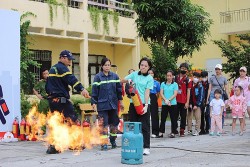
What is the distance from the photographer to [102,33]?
24344 mm

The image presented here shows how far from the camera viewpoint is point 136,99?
8492 mm

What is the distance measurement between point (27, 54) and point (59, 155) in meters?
9.95

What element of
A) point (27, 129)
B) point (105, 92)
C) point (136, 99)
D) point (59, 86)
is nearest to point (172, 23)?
point (27, 129)

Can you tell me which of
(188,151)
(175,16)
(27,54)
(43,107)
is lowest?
(188,151)

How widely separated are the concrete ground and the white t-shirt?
1.40 meters

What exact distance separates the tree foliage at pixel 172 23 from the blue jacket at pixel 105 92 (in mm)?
8981

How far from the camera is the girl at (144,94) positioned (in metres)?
8.71

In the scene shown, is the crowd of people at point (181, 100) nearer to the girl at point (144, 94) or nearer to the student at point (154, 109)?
the student at point (154, 109)

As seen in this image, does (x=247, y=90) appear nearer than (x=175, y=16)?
Yes

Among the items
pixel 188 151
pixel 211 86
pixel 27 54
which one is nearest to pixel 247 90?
pixel 211 86

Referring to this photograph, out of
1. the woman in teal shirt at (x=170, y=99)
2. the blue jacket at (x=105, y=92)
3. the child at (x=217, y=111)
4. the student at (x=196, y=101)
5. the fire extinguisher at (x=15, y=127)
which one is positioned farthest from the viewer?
the student at (x=196, y=101)

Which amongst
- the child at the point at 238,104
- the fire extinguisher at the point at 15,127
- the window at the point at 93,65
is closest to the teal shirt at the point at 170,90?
the child at the point at 238,104

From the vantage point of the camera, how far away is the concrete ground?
7.72 m

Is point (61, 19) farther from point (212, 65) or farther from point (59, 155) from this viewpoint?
point (59, 155)
